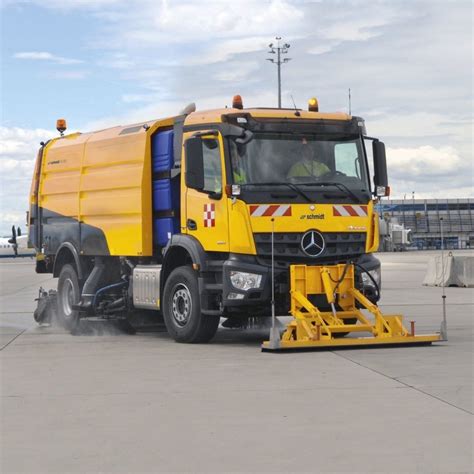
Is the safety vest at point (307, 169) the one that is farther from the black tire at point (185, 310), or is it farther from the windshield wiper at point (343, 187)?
the black tire at point (185, 310)

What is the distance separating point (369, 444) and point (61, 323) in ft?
38.5

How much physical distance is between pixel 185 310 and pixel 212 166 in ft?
6.54

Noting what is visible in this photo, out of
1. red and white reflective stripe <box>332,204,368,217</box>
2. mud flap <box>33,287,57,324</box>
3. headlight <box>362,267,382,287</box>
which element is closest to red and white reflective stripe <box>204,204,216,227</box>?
red and white reflective stripe <box>332,204,368,217</box>

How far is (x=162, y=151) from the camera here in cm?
1504

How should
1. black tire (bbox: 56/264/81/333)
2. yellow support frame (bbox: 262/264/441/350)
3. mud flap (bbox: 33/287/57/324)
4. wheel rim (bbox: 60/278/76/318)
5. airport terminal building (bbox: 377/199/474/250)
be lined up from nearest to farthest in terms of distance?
yellow support frame (bbox: 262/264/441/350), black tire (bbox: 56/264/81/333), wheel rim (bbox: 60/278/76/318), mud flap (bbox: 33/287/57/324), airport terminal building (bbox: 377/199/474/250)

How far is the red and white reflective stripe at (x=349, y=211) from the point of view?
14.1m

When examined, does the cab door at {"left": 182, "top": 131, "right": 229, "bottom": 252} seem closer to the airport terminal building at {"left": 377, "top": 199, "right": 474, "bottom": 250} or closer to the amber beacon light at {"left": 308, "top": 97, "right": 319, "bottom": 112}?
the amber beacon light at {"left": 308, "top": 97, "right": 319, "bottom": 112}

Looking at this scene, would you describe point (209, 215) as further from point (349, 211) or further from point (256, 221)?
point (349, 211)

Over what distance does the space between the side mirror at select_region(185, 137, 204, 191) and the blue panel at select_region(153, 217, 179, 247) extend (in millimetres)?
1187

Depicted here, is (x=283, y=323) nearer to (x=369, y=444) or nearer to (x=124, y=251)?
(x=124, y=251)

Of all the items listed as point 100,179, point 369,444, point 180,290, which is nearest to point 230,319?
point 180,290

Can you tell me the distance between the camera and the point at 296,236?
13.8m

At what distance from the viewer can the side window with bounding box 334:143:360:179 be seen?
14.3 metres

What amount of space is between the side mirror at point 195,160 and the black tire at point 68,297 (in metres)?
4.45
